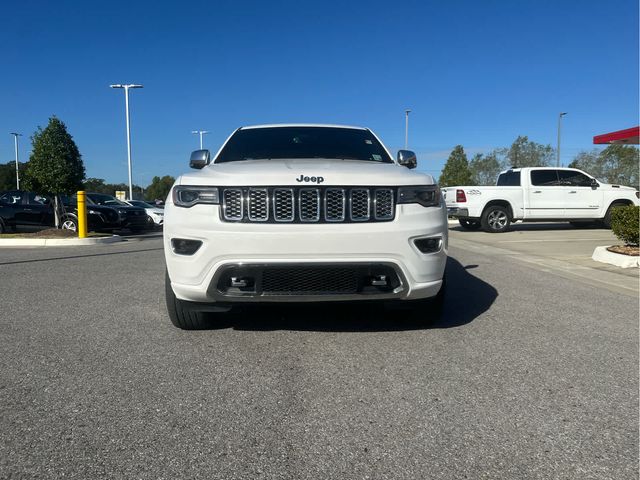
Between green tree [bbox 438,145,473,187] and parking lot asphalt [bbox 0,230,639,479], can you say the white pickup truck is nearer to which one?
parking lot asphalt [bbox 0,230,639,479]

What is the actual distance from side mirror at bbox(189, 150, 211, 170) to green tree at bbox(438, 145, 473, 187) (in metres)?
38.9

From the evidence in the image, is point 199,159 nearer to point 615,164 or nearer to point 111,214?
point 111,214

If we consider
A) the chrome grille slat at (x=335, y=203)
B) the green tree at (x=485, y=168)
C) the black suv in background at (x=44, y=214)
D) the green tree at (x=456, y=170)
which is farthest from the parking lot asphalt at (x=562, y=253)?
the green tree at (x=485, y=168)

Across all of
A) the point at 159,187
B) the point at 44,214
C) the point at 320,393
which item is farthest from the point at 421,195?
the point at 159,187

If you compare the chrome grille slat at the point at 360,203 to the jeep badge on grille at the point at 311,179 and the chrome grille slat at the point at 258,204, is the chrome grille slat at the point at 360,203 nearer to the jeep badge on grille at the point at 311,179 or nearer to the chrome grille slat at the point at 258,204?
the jeep badge on grille at the point at 311,179

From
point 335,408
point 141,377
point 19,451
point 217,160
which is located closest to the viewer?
point 19,451

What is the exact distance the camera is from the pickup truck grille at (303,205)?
336 cm

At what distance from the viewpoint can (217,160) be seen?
185 inches

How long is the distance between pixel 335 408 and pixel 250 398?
48 cm

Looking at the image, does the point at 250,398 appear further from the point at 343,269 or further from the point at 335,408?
the point at 343,269

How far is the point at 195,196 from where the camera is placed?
11.2ft

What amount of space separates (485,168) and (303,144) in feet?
175

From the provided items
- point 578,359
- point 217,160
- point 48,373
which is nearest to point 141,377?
point 48,373

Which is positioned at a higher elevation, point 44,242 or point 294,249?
point 294,249
